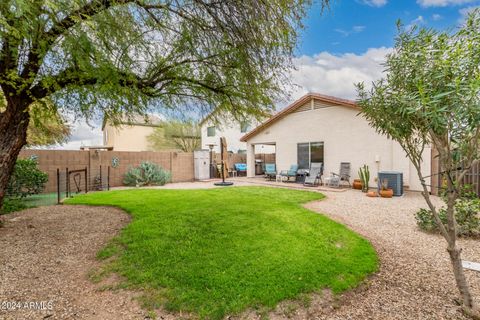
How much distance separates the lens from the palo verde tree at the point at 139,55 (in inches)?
122

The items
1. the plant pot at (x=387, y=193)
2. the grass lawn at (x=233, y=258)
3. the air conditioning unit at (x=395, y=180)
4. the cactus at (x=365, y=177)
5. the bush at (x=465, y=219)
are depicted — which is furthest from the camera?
the cactus at (x=365, y=177)

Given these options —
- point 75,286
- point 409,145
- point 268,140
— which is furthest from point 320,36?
point 268,140

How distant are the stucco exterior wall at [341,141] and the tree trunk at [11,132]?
9904mm

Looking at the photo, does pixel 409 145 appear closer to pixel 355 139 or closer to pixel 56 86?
pixel 56 86

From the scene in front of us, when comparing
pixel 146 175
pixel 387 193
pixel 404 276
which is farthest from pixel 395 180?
pixel 146 175

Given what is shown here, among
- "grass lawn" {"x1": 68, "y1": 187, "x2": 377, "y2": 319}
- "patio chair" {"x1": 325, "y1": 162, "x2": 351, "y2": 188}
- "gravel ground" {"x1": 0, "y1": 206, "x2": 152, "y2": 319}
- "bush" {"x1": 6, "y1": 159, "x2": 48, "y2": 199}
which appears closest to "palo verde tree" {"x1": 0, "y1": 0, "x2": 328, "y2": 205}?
"gravel ground" {"x1": 0, "y1": 206, "x2": 152, "y2": 319}

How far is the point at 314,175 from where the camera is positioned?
38.2 ft

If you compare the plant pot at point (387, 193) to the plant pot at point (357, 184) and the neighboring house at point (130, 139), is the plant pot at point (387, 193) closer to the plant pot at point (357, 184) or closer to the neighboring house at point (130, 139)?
the plant pot at point (357, 184)

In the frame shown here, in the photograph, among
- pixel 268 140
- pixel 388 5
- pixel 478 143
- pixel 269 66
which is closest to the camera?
pixel 478 143

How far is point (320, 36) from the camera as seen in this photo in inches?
195

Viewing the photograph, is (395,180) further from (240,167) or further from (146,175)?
(146,175)

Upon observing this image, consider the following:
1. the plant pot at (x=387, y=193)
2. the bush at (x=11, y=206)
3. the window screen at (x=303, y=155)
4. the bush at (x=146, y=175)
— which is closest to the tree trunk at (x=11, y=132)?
the bush at (x=11, y=206)

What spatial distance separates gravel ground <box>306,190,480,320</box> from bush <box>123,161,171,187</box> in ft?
31.6

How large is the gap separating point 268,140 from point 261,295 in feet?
40.4
